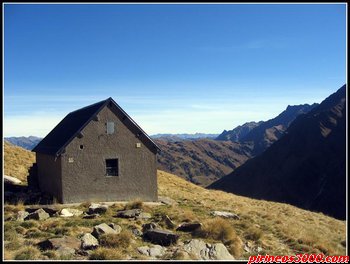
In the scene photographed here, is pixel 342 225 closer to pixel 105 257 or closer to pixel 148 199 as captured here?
pixel 148 199

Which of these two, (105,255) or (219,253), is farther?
(219,253)

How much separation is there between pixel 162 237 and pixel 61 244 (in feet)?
12.3

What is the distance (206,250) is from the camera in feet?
50.2

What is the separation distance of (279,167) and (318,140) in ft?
52.6

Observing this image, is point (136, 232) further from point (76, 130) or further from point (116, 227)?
point (76, 130)

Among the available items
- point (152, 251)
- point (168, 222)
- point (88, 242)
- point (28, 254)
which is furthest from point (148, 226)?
point (28, 254)

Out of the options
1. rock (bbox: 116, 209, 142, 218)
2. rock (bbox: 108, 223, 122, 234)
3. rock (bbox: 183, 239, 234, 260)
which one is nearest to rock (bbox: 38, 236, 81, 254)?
rock (bbox: 108, 223, 122, 234)

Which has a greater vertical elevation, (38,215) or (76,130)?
(76,130)

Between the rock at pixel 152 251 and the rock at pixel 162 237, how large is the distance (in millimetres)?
613

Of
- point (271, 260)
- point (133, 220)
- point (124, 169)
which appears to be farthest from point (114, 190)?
point (271, 260)

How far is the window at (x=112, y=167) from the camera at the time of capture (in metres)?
25.0

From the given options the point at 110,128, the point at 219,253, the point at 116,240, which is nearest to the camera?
the point at 116,240

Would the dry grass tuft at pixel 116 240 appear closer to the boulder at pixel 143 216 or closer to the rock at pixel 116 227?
the rock at pixel 116 227

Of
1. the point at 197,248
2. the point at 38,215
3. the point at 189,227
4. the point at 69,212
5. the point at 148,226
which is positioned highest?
the point at 38,215
